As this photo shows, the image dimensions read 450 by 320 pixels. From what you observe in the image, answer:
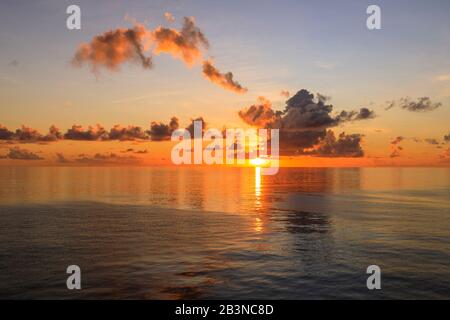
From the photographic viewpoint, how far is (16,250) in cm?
4547

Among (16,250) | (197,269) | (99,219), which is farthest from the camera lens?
(99,219)

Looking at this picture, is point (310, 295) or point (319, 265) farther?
point (319, 265)

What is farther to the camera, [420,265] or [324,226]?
[324,226]

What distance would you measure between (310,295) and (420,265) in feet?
51.4

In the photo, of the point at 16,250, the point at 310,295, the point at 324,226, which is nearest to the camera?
the point at 310,295
